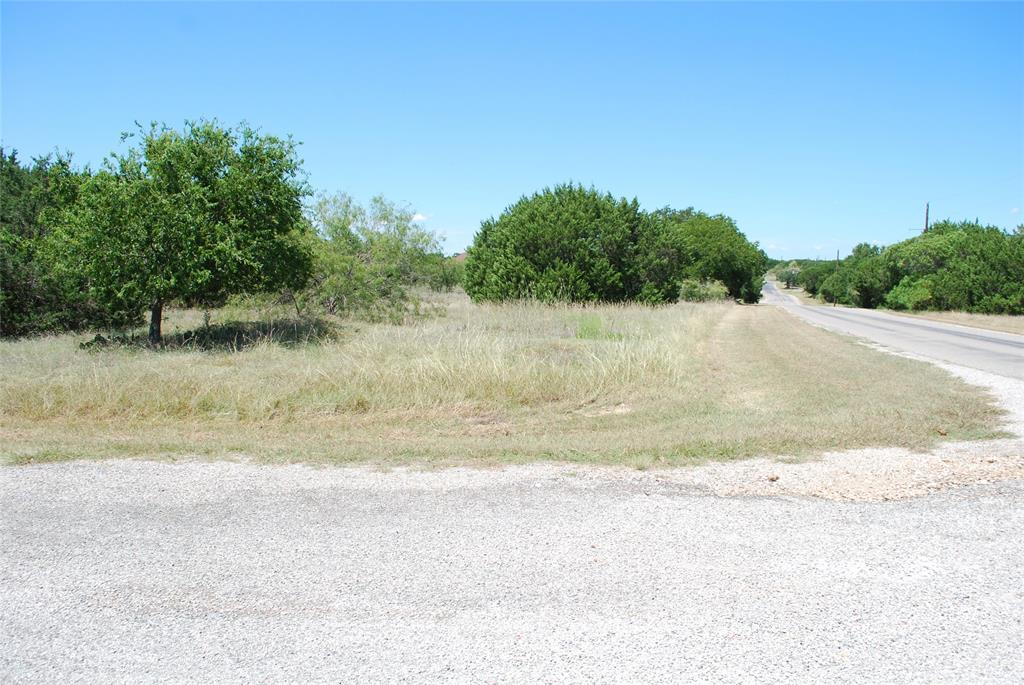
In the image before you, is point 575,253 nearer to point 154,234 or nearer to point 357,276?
point 357,276

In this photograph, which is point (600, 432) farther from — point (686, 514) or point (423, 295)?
point (423, 295)

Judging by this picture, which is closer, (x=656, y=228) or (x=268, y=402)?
(x=268, y=402)

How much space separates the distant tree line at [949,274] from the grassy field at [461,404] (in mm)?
34955

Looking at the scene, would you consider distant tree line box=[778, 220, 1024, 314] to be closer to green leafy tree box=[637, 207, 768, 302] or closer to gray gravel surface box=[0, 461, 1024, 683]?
green leafy tree box=[637, 207, 768, 302]

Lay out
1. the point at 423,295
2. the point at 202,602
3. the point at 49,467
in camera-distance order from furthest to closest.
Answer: the point at 423,295 < the point at 49,467 < the point at 202,602

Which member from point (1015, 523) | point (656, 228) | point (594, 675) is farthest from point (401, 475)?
point (656, 228)

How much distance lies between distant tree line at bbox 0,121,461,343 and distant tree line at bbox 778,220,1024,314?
137 ft

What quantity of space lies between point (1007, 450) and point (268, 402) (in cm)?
872

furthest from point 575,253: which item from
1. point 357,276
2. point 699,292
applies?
point 699,292

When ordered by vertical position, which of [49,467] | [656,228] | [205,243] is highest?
[656,228]

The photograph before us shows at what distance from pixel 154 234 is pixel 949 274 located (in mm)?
49548

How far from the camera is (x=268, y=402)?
31.3 feet

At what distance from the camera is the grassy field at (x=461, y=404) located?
288 inches

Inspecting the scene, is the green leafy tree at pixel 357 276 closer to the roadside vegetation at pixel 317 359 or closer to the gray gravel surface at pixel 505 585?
the roadside vegetation at pixel 317 359
